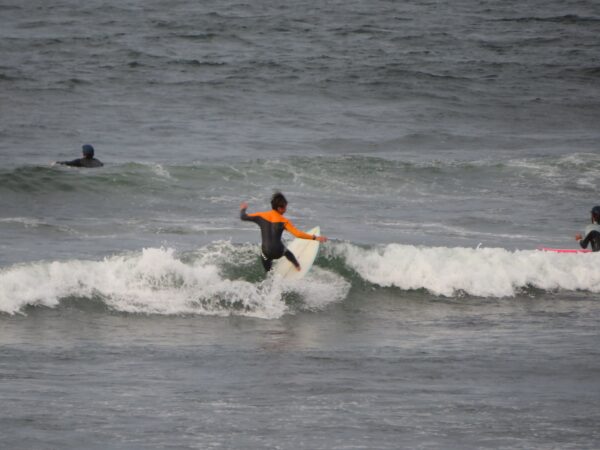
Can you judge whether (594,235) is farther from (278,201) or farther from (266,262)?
(278,201)

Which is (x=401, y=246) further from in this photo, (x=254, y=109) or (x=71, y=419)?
(x=254, y=109)

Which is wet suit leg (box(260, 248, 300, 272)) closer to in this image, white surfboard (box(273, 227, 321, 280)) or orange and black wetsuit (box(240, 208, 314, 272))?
orange and black wetsuit (box(240, 208, 314, 272))

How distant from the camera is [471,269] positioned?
14812 millimetres

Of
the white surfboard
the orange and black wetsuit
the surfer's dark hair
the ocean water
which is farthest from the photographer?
→ the white surfboard

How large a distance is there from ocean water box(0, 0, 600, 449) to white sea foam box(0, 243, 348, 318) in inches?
1.6

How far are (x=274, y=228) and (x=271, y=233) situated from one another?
0.29ft

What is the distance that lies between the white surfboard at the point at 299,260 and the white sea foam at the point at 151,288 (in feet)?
0.48

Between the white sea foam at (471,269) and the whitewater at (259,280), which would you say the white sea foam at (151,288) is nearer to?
the whitewater at (259,280)

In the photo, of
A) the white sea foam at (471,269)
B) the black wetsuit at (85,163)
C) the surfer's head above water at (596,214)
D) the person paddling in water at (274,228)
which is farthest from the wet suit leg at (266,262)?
the black wetsuit at (85,163)

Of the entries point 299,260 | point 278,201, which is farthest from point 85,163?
point 278,201

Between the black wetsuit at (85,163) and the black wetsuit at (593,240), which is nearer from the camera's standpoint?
the black wetsuit at (593,240)

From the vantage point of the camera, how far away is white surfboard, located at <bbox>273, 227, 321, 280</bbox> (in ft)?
45.0

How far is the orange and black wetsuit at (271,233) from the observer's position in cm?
1305

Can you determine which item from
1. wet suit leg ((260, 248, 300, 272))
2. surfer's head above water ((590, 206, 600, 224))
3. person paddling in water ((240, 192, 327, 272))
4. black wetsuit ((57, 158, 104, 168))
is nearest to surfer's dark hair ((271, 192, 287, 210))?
person paddling in water ((240, 192, 327, 272))
